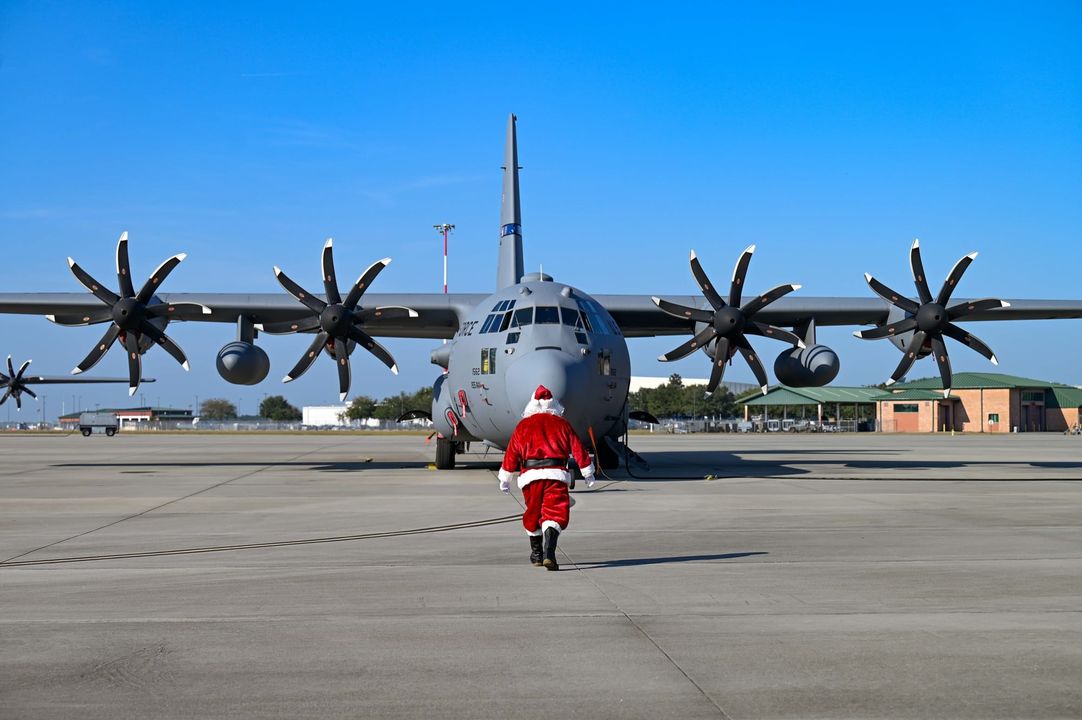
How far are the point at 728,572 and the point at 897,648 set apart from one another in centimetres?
293

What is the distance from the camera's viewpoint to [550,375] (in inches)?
683

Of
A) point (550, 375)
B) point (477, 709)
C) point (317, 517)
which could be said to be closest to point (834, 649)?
point (477, 709)

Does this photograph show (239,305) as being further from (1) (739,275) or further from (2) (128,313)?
(1) (739,275)

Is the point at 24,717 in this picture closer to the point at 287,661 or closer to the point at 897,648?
the point at 287,661

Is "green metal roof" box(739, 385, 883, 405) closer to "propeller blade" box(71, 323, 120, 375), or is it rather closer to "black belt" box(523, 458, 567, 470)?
"propeller blade" box(71, 323, 120, 375)

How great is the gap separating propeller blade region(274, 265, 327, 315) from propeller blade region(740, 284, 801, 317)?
34.4ft

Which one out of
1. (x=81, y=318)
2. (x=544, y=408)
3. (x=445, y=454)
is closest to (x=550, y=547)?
(x=544, y=408)

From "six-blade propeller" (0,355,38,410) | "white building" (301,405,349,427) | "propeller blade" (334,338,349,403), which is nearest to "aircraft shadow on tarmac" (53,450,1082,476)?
"propeller blade" (334,338,349,403)

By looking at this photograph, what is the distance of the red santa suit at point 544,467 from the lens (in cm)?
916

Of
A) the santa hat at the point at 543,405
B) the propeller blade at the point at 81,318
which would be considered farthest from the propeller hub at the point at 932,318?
the propeller blade at the point at 81,318

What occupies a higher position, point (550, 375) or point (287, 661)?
point (550, 375)

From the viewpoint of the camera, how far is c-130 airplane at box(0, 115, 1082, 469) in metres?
21.2

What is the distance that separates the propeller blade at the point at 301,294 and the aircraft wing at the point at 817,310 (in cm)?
735

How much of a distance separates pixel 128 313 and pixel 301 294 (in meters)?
4.32
